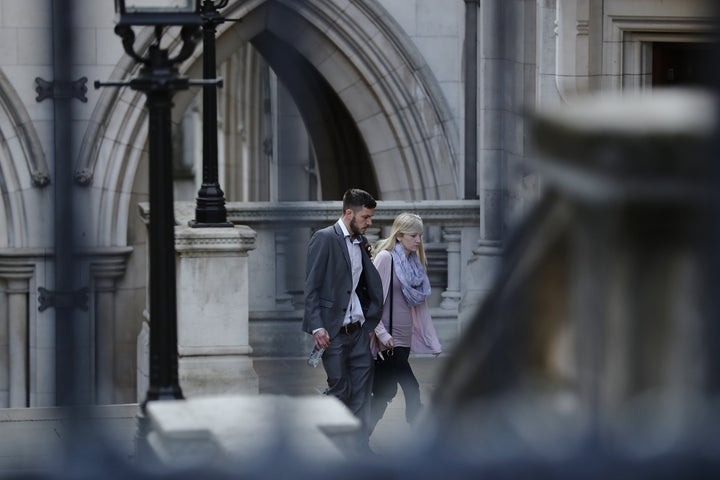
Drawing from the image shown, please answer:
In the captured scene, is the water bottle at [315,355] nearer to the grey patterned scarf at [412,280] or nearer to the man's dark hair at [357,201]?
the grey patterned scarf at [412,280]

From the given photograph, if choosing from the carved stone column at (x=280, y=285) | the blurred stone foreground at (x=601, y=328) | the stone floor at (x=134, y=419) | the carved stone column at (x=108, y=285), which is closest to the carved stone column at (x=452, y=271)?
the stone floor at (x=134, y=419)

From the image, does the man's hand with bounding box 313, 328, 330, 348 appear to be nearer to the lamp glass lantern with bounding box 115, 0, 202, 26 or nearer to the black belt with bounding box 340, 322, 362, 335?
the black belt with bounding box 340, 322, 362, 335

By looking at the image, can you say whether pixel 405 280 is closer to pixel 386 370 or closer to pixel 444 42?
pixel 386 370

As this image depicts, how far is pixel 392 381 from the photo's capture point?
802 cm

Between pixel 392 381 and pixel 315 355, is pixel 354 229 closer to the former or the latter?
pixel 315 355

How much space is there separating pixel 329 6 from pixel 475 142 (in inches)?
60.2


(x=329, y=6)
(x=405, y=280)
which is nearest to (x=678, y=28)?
(x=329, y=6)

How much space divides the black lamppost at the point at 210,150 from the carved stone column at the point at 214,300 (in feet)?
0.49

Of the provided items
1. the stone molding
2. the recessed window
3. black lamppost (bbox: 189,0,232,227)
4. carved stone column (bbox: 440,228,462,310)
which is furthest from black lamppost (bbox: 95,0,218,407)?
the recessed window

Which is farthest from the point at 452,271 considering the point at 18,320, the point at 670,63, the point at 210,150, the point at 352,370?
the point at 352,370

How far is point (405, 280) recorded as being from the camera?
313 inches

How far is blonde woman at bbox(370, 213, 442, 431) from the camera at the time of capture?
313 inches

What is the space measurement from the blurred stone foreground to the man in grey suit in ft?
16.4

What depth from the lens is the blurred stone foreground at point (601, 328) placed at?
2281 mm
